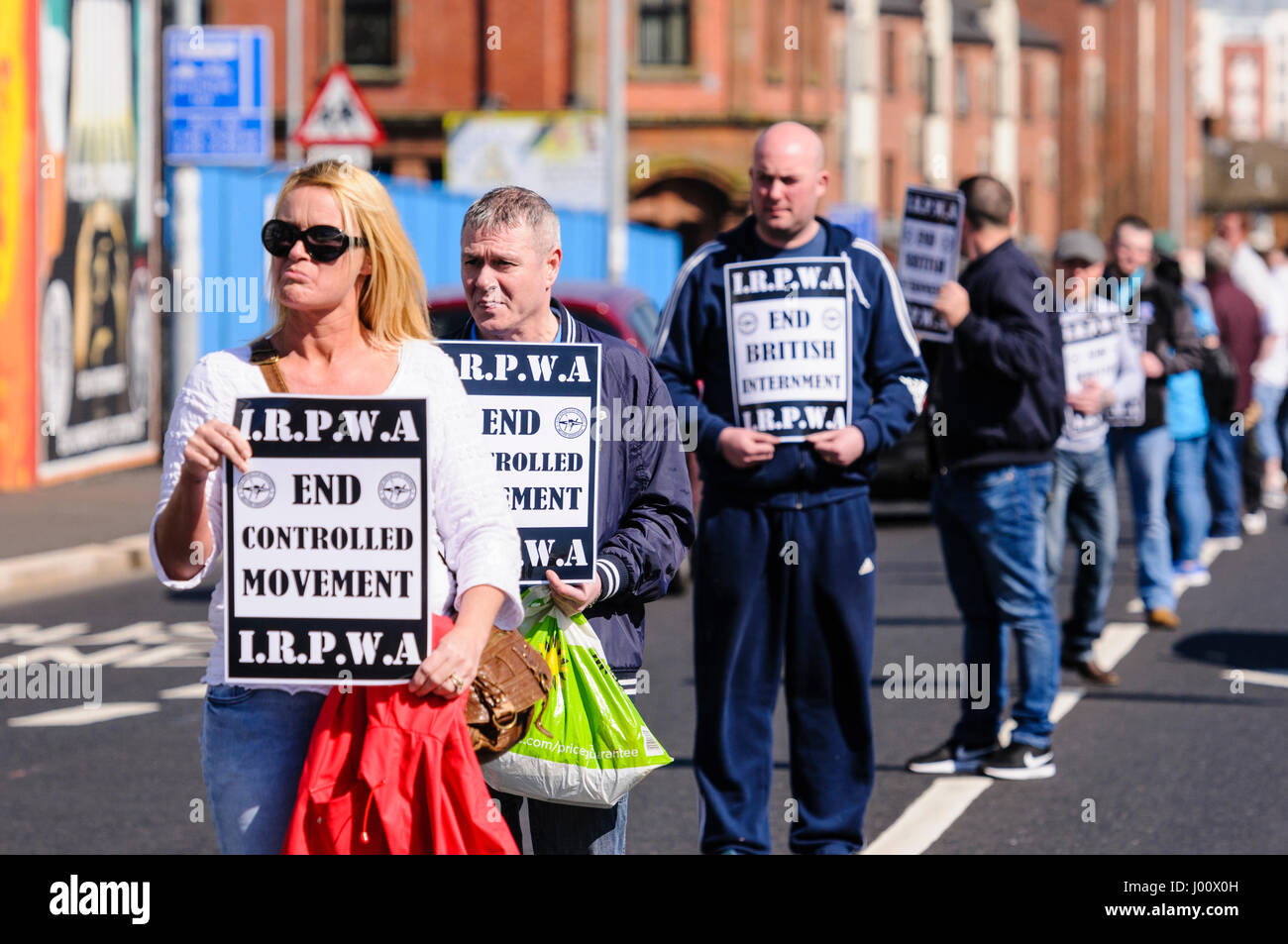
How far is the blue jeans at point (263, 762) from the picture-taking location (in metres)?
3.62

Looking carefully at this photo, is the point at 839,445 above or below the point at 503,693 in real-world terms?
above

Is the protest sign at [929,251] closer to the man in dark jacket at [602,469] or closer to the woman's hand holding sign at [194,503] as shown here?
the man in dark jacket at [602,469]

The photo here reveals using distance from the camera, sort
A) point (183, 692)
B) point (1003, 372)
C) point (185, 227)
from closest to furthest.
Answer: point (1003, 372) < point (183, 692) < point (185, 227)

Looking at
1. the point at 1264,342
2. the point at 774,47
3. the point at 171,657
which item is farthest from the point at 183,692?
the point at 774,47

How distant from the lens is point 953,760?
7840 millimetres

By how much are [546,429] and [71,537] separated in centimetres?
1108

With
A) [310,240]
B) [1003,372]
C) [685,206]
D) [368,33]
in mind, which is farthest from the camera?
[685,206]

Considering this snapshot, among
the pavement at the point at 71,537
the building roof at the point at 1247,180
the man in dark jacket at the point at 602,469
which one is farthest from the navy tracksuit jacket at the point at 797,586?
the building roof at the point at 1247,180

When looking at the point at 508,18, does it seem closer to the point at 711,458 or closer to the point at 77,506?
the point at 77,506

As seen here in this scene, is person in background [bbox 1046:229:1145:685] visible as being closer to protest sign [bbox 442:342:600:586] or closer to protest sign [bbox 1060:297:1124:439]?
protest sign [bbox 1060:297:1124:439]

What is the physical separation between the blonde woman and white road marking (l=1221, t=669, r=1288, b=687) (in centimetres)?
685

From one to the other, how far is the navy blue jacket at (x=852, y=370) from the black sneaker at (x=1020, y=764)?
1891mm

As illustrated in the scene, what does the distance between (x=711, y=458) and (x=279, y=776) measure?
270 centimetres

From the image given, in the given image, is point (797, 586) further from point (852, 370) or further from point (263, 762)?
point (263, 762)
